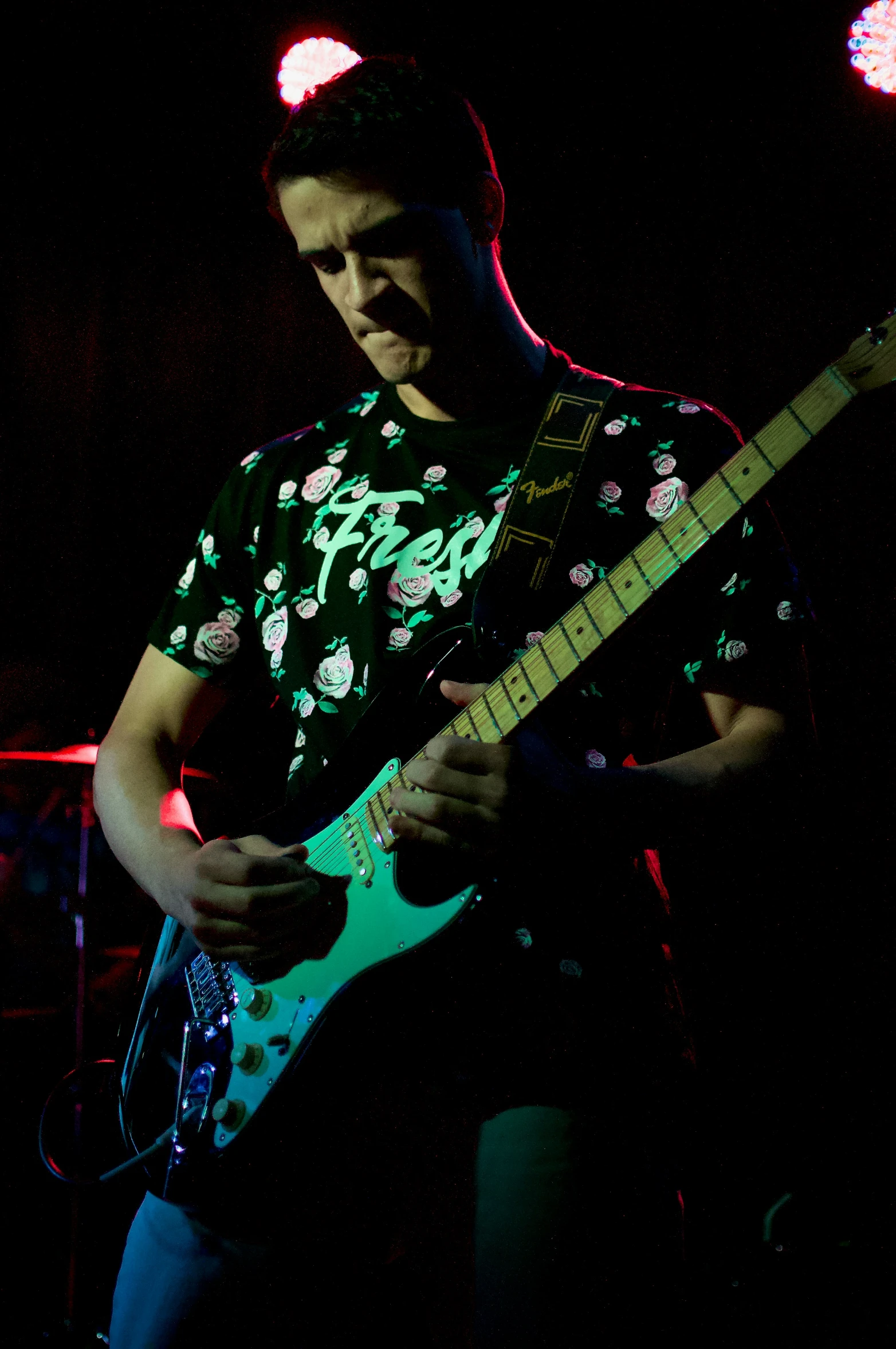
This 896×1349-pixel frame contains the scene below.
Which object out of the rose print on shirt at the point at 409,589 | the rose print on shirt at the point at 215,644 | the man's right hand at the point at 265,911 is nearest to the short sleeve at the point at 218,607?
the rose print on shirt at the point at 215,644

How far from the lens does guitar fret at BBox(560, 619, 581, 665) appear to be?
1.15 m

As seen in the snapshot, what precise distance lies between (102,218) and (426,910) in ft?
10.8

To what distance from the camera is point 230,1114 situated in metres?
1.25

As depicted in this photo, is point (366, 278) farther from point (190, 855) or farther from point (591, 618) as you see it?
point (190, 855)

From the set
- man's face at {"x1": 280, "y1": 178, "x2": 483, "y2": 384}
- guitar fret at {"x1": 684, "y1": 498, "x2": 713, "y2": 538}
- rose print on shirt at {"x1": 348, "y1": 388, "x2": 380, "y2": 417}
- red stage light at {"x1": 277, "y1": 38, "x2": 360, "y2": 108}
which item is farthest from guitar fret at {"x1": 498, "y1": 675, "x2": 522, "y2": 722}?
red stage light at {"x1": 277, "y1": 38, "x2": 360, "y2": 108}

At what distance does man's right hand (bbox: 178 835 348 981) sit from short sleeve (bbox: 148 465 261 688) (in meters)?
0.49

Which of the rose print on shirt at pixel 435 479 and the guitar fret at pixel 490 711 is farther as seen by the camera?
the rose print on shirt at pixel 435 479

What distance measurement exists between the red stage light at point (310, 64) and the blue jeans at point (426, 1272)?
3.17m

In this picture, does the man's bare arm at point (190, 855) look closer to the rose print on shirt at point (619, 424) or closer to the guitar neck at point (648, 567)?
the guitar neck at point (648, 567)

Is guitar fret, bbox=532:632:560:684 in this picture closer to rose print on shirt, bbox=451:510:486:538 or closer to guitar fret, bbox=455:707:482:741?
guitar fret, bbox=455:707:482:741

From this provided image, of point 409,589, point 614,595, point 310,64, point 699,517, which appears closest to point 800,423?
point 699,517

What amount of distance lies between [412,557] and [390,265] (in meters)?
0.51

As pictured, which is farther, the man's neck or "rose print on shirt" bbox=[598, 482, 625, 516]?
the man's neck

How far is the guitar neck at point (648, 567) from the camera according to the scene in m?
1.09
